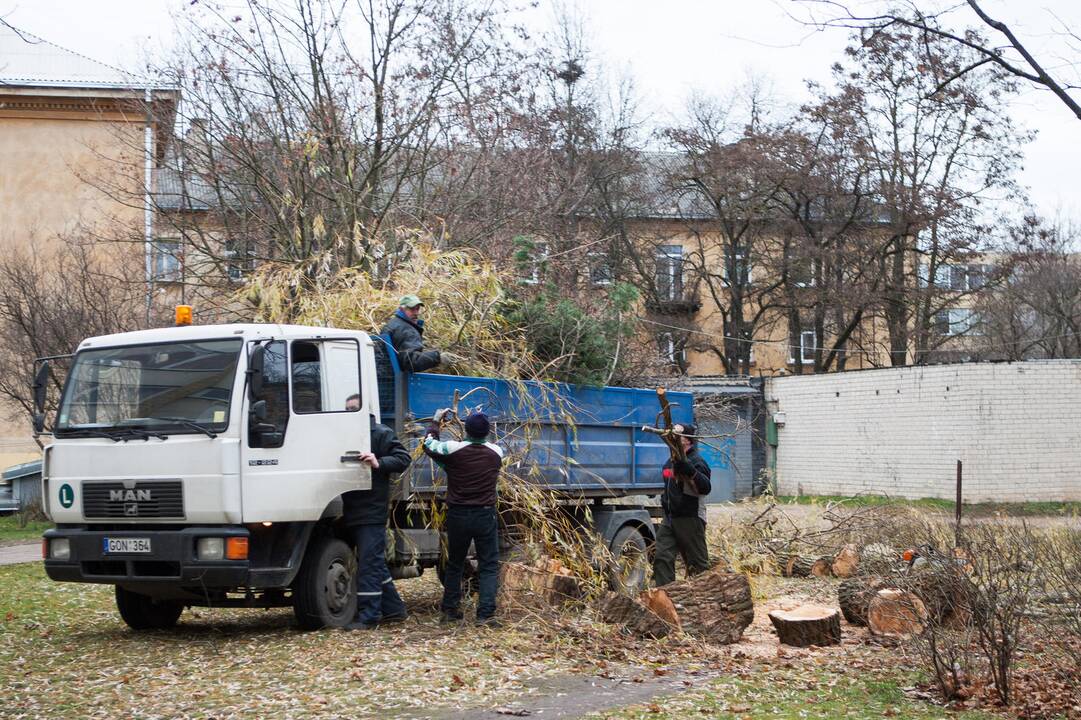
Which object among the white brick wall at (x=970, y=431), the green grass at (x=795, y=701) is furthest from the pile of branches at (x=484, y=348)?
the white brick wall at (x=970, y=431)

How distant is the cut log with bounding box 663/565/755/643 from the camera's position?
9.39 metres

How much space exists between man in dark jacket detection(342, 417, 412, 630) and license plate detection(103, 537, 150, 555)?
1.56 meters

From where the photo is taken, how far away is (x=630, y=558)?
11781mm

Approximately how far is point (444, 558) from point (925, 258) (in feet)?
101

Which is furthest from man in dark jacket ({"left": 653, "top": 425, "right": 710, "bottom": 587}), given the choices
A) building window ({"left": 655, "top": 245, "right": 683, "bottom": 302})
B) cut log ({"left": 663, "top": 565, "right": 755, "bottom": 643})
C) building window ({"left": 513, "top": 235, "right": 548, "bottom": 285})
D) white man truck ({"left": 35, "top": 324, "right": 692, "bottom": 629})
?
building window ({"left": 655, "top": 245, "right": 683, "bottom": 302})

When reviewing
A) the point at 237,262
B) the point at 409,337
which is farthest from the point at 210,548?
the point at 237,262

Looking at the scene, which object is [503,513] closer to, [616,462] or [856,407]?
[616,462]

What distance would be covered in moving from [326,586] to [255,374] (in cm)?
182

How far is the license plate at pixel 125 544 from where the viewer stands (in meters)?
8.76

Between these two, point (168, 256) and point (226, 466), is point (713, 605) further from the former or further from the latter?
point (168, 256)

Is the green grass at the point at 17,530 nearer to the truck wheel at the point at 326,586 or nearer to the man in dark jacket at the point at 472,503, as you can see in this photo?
the truck wheel at the point at 326,586

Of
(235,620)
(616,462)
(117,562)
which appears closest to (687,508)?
(616,462)

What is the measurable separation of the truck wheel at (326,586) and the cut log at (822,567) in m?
6.49

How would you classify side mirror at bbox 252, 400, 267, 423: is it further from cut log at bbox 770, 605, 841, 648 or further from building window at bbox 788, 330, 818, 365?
building window at bbox 788, 330, 818, 365
